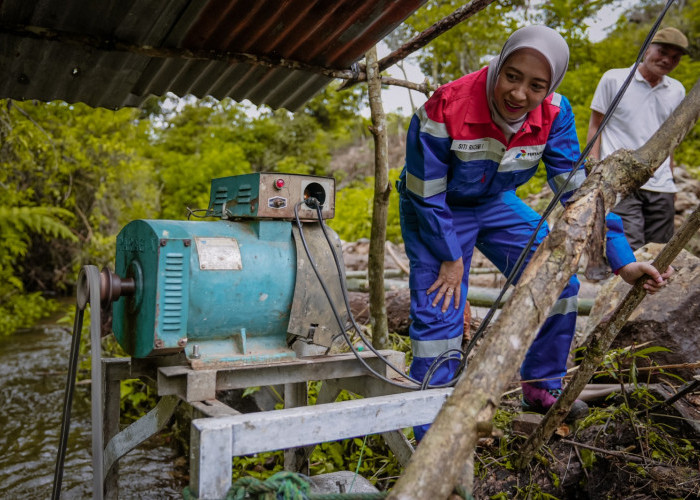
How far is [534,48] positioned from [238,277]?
4.90ft

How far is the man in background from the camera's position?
4.04m

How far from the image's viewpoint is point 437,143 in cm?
257

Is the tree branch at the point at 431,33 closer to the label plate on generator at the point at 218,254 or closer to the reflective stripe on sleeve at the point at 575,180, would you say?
the reflective stripe on sleeve at the point at 575,180

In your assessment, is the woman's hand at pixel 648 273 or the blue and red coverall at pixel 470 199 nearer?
the woman's hand at pixel 648 273

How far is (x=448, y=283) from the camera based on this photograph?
2.69m

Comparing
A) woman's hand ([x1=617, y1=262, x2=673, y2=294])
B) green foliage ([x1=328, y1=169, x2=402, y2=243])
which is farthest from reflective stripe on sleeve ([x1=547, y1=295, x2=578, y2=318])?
green foliage ([x1=328, y1=169, x2=402, y2=243])

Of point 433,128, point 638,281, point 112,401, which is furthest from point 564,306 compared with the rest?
point 112,401

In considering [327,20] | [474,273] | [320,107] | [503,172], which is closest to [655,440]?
[503,172]

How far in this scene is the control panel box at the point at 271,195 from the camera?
239 cm

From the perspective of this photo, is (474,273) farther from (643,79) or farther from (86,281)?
(86,281)

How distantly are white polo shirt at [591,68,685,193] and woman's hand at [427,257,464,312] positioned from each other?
6.61 ft

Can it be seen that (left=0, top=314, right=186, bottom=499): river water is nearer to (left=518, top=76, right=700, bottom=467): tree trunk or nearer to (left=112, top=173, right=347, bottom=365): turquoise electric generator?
(left=112, top=173, right=347, bottom=365): turquoise electric generator

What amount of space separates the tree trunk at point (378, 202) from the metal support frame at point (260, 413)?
69 cm

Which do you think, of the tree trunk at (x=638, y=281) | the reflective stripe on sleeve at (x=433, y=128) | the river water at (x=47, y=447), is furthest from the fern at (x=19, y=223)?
the tree trunk at (x=638, y=281)
